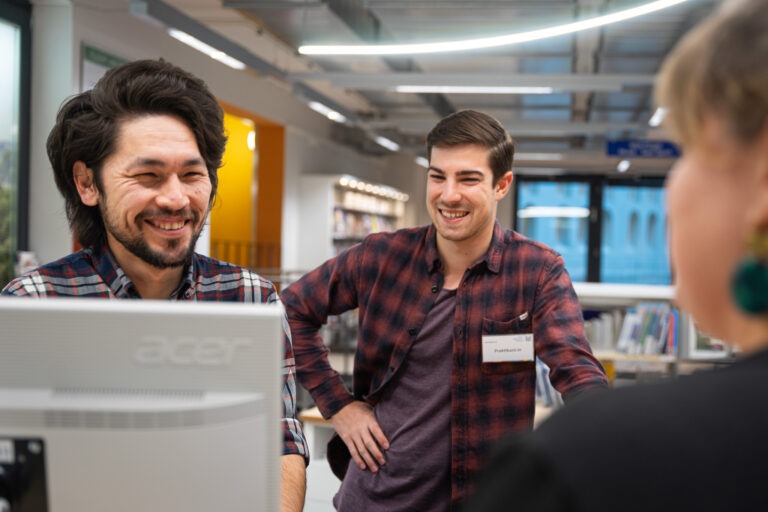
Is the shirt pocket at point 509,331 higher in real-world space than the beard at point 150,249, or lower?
lower

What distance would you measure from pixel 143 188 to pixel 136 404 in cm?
69

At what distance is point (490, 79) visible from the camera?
7.38m

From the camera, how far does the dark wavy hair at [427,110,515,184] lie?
2373mm

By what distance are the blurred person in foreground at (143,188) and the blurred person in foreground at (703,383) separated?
3.25ft

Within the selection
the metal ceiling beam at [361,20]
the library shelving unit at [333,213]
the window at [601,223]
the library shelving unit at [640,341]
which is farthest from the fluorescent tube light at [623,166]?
the library shelving unit at [640,341]

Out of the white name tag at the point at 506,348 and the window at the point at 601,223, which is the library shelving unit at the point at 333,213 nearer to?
the window at the point at 601,223

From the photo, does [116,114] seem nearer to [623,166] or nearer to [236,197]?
[236,197]

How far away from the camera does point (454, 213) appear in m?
2.33

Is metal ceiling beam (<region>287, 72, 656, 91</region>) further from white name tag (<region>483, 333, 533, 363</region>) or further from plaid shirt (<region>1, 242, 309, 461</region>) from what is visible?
plaid shirt (<region>1, 242, 309, 461</region>)

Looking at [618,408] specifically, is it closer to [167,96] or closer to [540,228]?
[167,96]

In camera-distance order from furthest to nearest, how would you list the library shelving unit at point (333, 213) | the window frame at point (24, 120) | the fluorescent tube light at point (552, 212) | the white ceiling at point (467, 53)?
the fluorescent tube light at point (552, 212)
the library shelving unit at point (333, 213)
the white ceiling at point (467, 53)
the window frame at point (24, 120)

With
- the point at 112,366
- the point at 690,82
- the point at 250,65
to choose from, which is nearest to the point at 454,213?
the point at 112,366

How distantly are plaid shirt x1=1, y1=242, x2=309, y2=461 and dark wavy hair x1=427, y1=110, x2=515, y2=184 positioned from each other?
874 millimetres

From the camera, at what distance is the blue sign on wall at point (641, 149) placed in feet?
40.1
